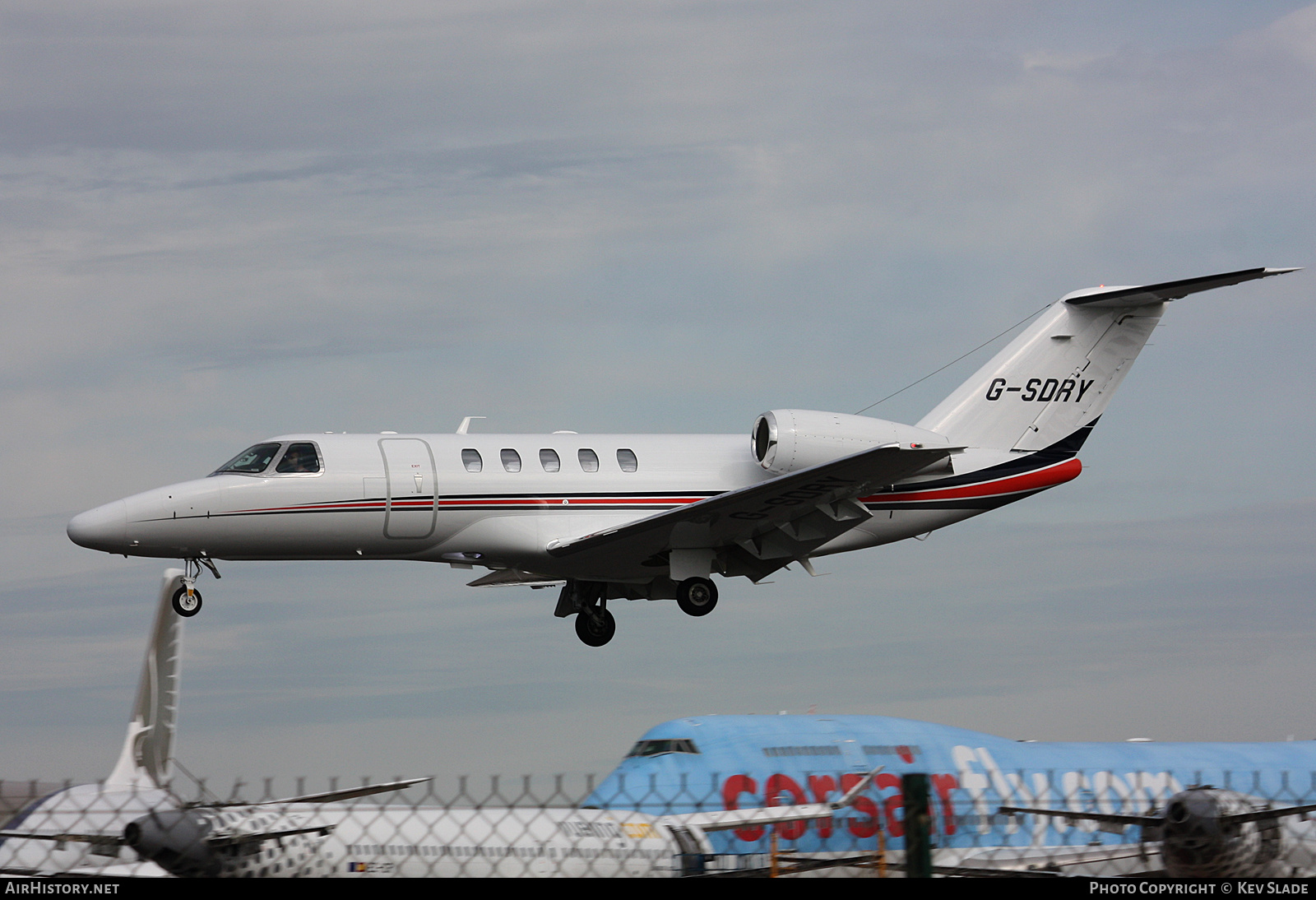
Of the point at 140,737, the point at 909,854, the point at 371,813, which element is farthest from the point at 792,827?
the point at 909,854

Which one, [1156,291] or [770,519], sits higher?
[1156,291]

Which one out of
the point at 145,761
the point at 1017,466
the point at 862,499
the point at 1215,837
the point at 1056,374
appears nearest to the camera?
the point at 1215,837

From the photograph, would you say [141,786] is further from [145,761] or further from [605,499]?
[605,499]

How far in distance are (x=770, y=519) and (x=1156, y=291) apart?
32.2 feet

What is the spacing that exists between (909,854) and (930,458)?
51.2 ft

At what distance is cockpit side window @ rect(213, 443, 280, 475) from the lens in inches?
1011

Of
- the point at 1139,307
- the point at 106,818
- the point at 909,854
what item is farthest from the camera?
the point at 1139,307

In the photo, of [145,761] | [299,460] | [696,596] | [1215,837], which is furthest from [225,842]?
[696,596]

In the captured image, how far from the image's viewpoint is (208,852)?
13.1 m

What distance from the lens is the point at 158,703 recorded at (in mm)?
24016

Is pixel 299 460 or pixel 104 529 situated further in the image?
pixel 299 460

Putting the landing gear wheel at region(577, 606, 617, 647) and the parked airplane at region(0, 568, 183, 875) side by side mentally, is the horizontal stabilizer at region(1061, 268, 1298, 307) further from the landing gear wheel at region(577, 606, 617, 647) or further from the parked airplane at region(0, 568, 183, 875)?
the parked airplane at region(0, 568, 183, 875)

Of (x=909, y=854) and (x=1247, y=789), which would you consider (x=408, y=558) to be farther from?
(x=909, y=854)
